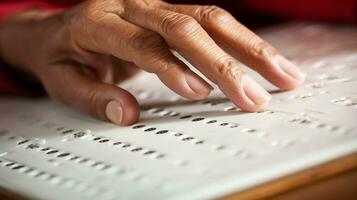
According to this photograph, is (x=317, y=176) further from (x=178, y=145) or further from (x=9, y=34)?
(x=9, y=34)

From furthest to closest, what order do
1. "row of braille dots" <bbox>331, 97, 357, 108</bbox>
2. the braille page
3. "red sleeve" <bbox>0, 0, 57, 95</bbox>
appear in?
"red sleeve" <bbox>0, 0, 57, 95</bbox>
"row of braille dots" <bbox>331, 97, 357, 108</bbox>
the braille page

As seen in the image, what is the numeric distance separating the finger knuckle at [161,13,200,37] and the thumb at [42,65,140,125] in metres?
0.07

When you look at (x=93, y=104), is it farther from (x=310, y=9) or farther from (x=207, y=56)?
(x=310, y=9)

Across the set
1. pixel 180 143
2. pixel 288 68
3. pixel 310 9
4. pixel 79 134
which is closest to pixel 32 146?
pixel 79 134

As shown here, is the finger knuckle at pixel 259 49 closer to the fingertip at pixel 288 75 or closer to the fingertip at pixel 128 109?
the fingertip at pixel 288 75

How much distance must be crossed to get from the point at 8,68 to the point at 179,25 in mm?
331

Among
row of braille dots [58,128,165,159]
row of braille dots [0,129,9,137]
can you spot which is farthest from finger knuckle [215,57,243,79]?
row of braille dots [0,129,9,137]

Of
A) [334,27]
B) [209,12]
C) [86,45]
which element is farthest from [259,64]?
[334,27]

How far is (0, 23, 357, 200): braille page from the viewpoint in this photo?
1.38 feet

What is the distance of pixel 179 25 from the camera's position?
22.6 inches

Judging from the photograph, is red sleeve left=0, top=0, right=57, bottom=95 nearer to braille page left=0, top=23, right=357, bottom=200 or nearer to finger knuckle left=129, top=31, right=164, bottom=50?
braille page left=0, top=23, right=357, bottom=200

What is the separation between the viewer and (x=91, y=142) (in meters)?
0.55

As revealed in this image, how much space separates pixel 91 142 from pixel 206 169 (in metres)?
0.15

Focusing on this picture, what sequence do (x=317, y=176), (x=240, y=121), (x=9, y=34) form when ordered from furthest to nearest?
(x=9, y=34)
(x=240, y=121)
(x=317, y=176)
